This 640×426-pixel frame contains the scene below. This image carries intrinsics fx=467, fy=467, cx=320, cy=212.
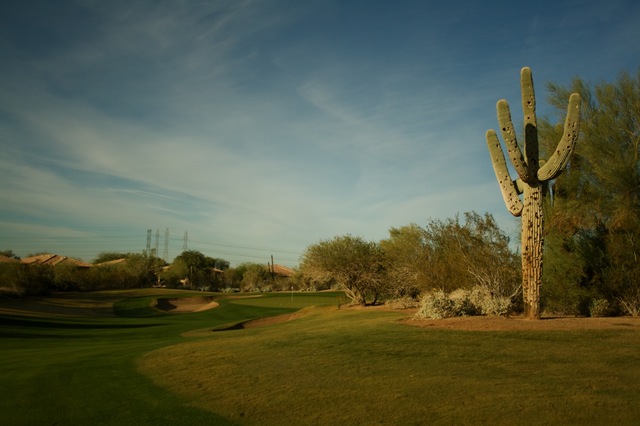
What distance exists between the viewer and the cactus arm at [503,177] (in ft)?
57.5

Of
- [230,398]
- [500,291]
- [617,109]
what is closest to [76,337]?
[230,398]

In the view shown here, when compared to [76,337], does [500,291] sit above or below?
above

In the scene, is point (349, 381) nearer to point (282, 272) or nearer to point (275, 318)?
point (275, 318)

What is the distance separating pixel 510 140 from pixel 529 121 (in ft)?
3.49

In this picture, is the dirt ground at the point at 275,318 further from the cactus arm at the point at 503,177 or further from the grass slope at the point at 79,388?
the grass slope at the point at 79,388

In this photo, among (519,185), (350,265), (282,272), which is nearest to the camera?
(519,185)

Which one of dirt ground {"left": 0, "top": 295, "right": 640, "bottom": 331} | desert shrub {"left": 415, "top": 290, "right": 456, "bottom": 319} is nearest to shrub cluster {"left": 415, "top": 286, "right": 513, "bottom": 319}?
desert shrub {"left": 415, "top": 290, "right": 456, "bottom": 319}

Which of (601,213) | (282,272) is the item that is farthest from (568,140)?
(282,272)

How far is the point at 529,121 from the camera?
55.4ft

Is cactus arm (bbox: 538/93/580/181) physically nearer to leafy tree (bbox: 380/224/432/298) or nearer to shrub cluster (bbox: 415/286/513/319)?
shrub cluster (bbox: 415/286/513/319)

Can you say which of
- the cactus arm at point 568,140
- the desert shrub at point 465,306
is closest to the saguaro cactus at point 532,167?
the cactus arm at point 568,140

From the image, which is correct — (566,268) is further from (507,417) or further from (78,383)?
(78,383)

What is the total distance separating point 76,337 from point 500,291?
23.0 meters

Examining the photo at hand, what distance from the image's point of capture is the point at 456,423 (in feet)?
22.2
